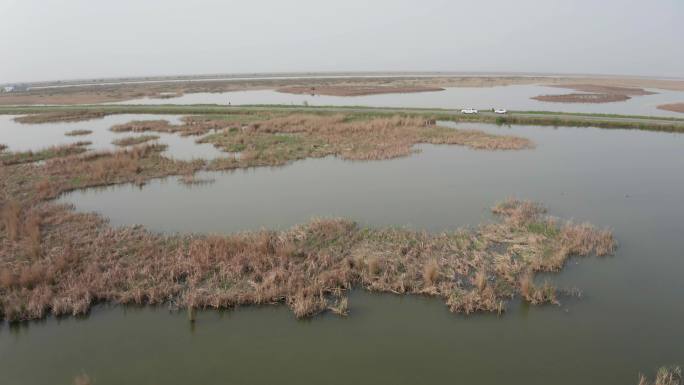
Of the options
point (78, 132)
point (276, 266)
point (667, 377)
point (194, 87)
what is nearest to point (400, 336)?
point (276, 266)

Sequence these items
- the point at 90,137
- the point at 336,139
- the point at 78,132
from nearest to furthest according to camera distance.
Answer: the point at 336,139, the point at 90,137, the point at 78,132

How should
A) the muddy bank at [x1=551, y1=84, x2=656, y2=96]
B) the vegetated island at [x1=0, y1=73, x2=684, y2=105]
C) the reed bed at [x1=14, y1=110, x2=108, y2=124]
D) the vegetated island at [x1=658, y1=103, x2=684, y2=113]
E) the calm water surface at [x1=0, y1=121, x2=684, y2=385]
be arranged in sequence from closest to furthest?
1. the calm water surface at [x1=0, y1=121, x2=684, y2=385]
2. the reed bed at [x1=14, y1=110, x2=108, y2=124]
3. the vegetated island at [x1=658, y1=103, x2=684, y2=113]
4. the muddy bank at [x1=551, y1=84, x2=656, y2=96]
5. the vegetated island at [x1=0, y1=73, x2=684, y2=105]

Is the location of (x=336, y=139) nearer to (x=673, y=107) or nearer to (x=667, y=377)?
(x=667, y=377)

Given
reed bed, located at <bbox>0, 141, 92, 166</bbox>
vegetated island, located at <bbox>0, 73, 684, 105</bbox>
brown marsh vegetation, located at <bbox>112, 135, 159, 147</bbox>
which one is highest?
vegetated island, located at <bbox>0, 73, 684, 105</bbox>

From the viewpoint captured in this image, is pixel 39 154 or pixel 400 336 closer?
pixel 400 336

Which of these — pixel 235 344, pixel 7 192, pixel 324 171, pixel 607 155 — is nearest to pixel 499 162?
pixel 607 155

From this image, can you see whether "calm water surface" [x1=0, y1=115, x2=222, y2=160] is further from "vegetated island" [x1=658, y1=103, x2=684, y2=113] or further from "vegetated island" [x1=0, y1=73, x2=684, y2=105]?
"vegetated island" [x1=658, y1=103, x2=684, y2=113]

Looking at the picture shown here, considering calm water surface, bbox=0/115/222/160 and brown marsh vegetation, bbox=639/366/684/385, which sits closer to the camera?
brown marsh vegetation, bbox=639/366/684/385

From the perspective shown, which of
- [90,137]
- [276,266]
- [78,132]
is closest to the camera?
[276,266]

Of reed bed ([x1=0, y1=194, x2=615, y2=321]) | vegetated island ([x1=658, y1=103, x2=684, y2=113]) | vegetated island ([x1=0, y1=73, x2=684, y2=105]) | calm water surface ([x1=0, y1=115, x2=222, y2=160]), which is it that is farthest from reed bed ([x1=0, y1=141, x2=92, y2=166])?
vegetated island ([x1=658, y1=103, x2=684, y2=113])
